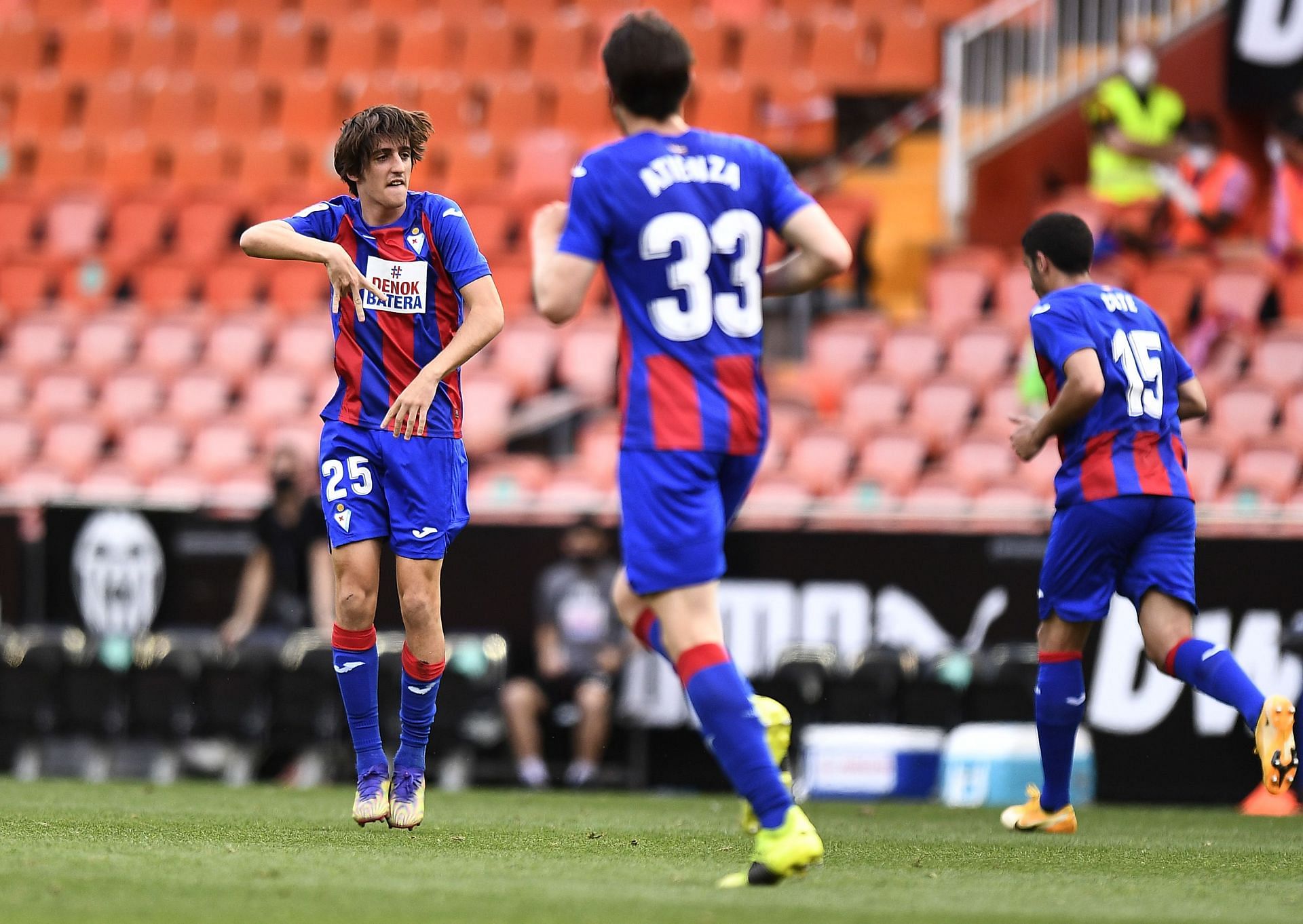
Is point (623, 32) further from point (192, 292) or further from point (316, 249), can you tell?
point (192, 292)

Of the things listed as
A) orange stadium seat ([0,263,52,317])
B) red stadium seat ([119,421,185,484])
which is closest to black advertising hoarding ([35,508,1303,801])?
red stadium seat ([119,421,185,484])

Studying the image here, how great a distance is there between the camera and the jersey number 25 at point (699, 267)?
4.65 metres

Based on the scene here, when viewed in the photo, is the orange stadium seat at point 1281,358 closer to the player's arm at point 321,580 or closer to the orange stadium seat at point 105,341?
the player's arm at point 321,580

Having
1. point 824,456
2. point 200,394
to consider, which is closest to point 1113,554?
point 824,456

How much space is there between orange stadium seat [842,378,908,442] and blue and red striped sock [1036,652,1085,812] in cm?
619

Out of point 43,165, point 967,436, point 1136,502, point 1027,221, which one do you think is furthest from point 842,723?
point 43,165

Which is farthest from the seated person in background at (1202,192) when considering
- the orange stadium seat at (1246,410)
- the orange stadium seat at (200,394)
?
the orange stadium seat at (200,394)

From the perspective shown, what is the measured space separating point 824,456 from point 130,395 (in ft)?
17.9

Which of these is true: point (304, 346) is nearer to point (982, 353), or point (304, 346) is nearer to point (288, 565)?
point (288, 565)

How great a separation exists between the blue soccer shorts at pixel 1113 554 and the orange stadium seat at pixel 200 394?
8637 millimetres

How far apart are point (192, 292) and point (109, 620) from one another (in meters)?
5.50

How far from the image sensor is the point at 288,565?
10.4 metres

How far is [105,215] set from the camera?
1677cm

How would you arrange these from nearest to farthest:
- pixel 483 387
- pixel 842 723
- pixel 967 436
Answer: pixel 842 723 → pixel 967 436 → pixel 483 387
